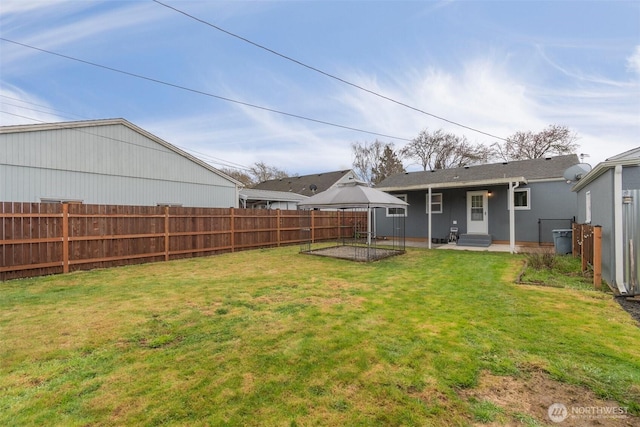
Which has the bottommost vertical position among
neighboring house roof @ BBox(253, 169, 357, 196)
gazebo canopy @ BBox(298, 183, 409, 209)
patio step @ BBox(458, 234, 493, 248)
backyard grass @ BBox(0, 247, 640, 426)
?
backyard grass @ BBox(0, 247, 640, 426)

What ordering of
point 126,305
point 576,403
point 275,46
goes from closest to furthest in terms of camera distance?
point 576,403, point 126,305, point 275,46

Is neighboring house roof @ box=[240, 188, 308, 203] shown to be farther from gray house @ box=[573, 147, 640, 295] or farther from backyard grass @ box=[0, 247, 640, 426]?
gray house @ box=[573, 147, 640, 295]

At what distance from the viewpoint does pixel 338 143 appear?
3180 centimetres

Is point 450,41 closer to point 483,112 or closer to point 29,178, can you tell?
point 483,112

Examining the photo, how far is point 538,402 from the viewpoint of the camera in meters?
2.14

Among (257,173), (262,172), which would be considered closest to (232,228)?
(257,173)

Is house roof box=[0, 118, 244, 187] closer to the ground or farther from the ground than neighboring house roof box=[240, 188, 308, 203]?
farther from the ground

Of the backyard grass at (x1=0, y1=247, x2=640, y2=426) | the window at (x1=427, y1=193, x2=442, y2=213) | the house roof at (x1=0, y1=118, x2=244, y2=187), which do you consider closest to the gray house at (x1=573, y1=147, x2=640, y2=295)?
the backyard grass at (x1=0, y1=247, x2=640, y2=426)

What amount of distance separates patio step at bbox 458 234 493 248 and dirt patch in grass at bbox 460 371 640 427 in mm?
10524

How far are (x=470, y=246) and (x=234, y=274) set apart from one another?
968cm

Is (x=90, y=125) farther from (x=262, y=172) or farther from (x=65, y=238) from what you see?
(x=262, y=172)

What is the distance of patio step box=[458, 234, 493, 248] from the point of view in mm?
11898

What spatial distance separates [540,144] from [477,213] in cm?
1573

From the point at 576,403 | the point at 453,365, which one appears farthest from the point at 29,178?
the point at 576,403
